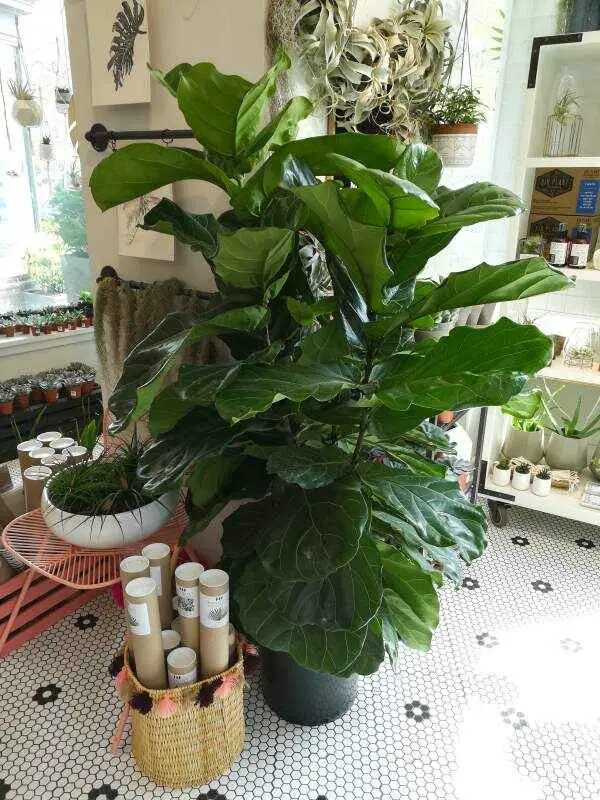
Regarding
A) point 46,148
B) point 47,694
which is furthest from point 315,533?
point 46,148

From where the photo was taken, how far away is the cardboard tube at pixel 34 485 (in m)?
1.70

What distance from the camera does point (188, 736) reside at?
4.05 ft

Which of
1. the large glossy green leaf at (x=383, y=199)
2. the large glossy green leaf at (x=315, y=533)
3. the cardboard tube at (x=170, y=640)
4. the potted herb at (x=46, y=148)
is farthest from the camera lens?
the potted herb at (x=46, y=148)

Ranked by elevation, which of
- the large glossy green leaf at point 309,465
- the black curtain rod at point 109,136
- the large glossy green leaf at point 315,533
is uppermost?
the black curtain rod at point 109,136

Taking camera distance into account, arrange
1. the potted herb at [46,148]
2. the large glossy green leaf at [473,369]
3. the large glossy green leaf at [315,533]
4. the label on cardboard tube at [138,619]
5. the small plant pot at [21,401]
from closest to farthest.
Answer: the large glossy green leaf at [473,369]
the large glossy green leaf at [315,533]
the label on cardboard tube at [138,619]
the small plant pot at [21,401]
the potted herb at [46,148]

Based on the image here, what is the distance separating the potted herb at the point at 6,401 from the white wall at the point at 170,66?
1480 millimetres

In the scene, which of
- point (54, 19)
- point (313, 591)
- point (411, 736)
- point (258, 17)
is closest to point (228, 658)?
point (313, 591)

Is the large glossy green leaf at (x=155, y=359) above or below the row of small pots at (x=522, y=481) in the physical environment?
above

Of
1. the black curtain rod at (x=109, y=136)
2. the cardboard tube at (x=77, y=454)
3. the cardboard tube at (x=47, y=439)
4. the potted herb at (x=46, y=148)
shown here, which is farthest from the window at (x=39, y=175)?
the cardboard tube at (x=77, y=454)

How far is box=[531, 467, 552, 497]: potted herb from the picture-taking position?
2.26m

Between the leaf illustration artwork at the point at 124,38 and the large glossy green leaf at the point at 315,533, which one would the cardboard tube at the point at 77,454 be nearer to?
the large glossy green leaf at the point at 315,533

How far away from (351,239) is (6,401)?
8.86 feet

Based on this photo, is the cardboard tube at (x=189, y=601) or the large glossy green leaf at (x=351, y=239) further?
the cardboard tube at (x=189, y=601)

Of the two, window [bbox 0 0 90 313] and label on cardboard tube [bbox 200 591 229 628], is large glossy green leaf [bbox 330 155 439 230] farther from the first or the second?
window [bbox 0 0 90 313]
